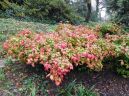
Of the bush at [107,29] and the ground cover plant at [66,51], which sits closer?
the ground cover plant at [66,51]

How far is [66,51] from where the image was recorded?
4949 mm

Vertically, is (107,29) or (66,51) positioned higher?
(66,51)

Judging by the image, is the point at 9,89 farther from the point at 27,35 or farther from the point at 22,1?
the point at 22,1

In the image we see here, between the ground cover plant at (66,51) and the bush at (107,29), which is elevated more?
the ground cover plant at (66,51)

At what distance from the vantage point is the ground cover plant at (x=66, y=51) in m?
4.72

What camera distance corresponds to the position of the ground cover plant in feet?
15.5

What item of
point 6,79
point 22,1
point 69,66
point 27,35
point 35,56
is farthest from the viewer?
point 22,1

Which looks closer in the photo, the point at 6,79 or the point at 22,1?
the point at 6,79

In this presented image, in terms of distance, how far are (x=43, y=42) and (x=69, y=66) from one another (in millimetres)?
829

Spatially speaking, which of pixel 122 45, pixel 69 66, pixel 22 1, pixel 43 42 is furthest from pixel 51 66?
pixel 22 1

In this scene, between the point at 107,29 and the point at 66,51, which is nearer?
the point at 66,51

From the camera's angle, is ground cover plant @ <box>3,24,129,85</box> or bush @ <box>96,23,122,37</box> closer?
ground cover plant @ <box>3,24,129,85</box>

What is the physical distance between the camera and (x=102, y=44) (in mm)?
5469

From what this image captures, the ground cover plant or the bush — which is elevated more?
the ground cover plant
